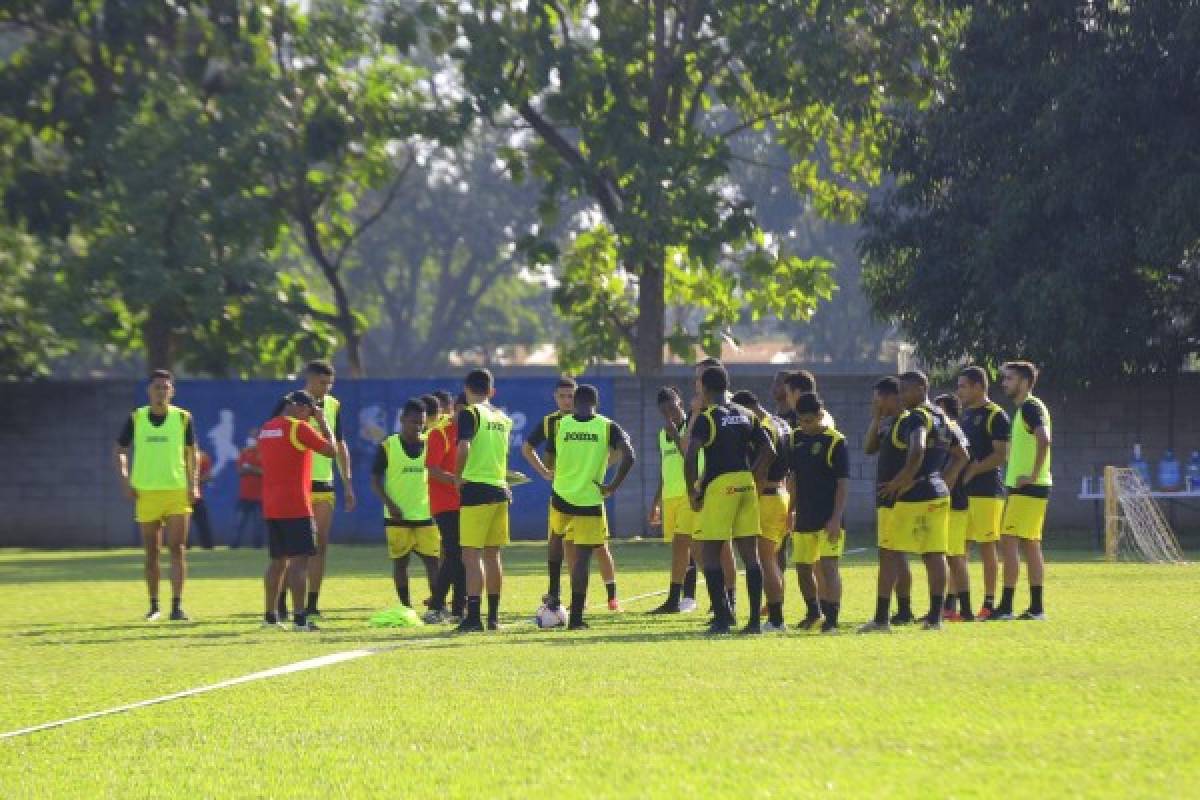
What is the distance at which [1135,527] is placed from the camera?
2923 centimetres

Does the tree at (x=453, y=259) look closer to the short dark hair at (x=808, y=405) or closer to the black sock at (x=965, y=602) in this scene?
the black sock at (x=965, y=602)

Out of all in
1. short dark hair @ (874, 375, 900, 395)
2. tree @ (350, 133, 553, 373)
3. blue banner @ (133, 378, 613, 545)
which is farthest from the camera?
tree @ (350, 133, 553, 373)

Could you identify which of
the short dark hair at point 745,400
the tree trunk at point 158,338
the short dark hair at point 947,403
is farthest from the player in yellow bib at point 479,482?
the tree trunk at point 158,338

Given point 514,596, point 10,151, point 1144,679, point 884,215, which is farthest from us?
point 10,151

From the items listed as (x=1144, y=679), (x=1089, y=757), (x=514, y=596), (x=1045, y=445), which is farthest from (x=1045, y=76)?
(x=1089, y=757)

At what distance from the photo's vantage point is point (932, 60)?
3769cm

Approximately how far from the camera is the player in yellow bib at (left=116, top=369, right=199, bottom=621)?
2025cm

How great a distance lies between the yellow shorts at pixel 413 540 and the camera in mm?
20391

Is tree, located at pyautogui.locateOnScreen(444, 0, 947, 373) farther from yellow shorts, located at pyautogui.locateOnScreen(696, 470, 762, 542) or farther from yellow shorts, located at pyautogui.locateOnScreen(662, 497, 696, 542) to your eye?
yellow shorts, located at pyautogui.locateOnScreen(696, 470, 762, 542)

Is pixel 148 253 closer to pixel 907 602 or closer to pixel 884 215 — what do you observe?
pixel 884 215

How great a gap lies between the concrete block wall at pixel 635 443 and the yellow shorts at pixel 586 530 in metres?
17.6

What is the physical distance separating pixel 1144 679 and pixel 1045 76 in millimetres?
21571

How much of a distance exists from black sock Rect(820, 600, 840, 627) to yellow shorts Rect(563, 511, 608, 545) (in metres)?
1.85

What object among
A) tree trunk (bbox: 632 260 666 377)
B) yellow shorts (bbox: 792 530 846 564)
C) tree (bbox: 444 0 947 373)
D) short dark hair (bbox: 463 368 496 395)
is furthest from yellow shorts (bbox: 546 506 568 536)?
tree trunk (bbox: 632 260 666 377)
